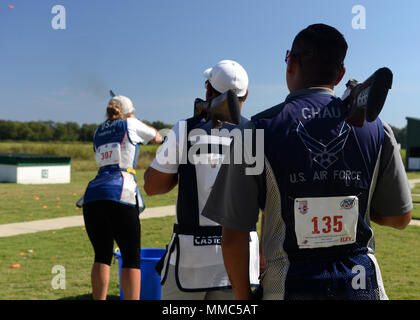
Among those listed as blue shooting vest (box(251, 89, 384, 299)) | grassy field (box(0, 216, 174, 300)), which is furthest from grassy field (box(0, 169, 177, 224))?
blue shooting vest (box(251, 89, 384, 299))

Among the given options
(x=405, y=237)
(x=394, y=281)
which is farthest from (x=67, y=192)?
(x=394, y=281)

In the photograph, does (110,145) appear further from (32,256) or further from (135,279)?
(32,256)

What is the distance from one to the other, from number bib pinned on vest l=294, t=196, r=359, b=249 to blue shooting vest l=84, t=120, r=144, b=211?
2477mm

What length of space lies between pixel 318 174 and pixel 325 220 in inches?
6.9

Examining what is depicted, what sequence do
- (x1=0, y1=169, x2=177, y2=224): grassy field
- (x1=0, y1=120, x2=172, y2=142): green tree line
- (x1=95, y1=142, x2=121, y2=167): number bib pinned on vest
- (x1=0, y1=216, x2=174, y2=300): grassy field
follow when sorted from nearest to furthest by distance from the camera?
(x1=95, y1=142, x2=121, y2=167): number bib pinned on vest → (x1=0, y1=216, x2=174, y2=300): grassy field → (x1=0, y1=169, x2=177, y2=224): grassy field → (x1=0, y1=120, x2=172, y2=142): green tree line

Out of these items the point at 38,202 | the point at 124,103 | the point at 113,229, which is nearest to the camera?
the point at 113,229

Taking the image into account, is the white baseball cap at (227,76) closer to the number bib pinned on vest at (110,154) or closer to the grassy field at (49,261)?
the number bib pinned on vest at (110,154)

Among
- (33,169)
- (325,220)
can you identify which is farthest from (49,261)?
(33,169)

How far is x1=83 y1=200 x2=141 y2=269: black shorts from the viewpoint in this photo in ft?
12.9

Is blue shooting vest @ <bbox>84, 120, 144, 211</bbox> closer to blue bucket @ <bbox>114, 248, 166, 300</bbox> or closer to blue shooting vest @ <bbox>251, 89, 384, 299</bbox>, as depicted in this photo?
blue bucket @ <bbox>114, 248, 166, 300</bbox>

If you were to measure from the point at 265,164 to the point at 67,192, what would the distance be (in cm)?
1639

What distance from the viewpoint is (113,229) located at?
13.1ft

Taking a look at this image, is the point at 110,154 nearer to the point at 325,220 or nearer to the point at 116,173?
the point at 116,173

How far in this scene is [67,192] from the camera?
56.3 feet
